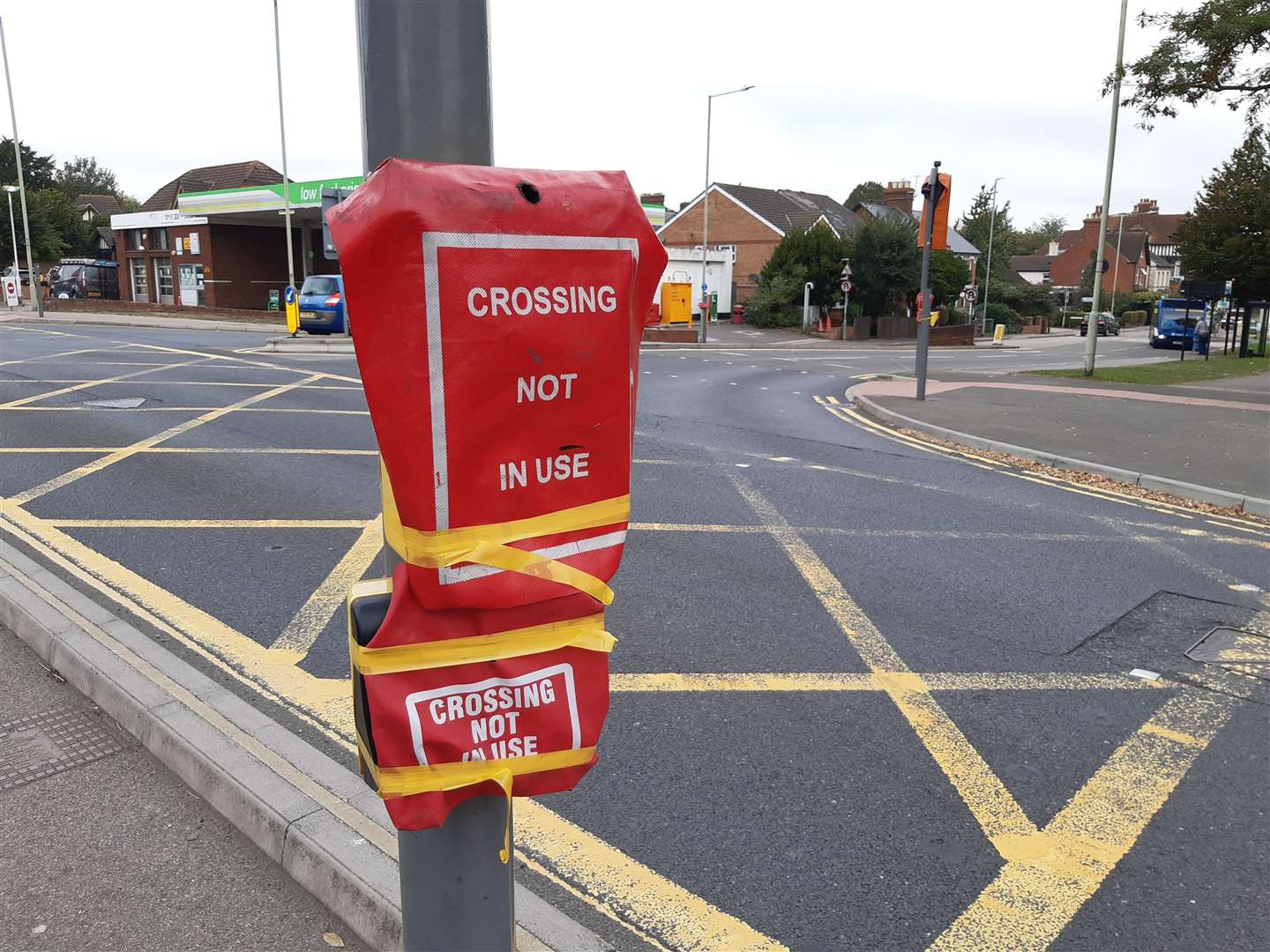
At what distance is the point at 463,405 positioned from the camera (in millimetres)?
1658

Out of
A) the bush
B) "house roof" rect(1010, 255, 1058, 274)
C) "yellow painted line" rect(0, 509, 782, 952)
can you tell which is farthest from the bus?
"house roof" rect(1010, 255, 1058, 274)

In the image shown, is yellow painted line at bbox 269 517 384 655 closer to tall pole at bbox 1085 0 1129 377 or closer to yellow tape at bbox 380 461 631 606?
yellow tape at bbox 380 461 631 606

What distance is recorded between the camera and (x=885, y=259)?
4750 centimetres

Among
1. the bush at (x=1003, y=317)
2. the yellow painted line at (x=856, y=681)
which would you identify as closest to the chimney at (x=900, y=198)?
the bush at (x=1003, y=317)

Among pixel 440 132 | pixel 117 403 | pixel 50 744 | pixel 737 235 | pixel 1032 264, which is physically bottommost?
pixel 50 744

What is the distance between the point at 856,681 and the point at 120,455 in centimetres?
831

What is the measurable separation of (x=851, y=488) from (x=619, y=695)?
5.49 meters

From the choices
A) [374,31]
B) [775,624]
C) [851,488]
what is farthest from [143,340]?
[374,31]

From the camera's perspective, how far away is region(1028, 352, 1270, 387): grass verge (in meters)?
24.1

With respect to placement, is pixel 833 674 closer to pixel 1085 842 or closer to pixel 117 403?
pixel 1085 842

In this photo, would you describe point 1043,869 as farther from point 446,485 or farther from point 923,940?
point 446,485

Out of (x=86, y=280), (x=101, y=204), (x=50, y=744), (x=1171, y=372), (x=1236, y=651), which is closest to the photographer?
(x=50, y=744)

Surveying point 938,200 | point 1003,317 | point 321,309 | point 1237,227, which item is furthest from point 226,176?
point 1003,317

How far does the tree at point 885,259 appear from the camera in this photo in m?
47.4
